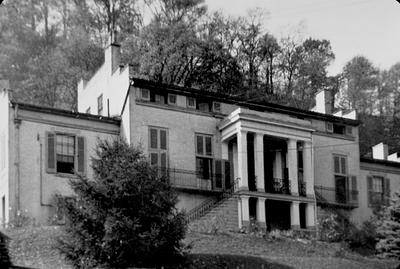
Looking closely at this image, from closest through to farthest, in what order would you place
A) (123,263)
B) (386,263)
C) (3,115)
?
(123,263)
(386,263)
(3,115)

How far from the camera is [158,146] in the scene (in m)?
40.0

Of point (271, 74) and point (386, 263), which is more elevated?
point (271, 74)

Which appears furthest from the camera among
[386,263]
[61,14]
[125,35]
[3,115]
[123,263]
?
[61,14]

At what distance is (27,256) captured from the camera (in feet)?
97.7

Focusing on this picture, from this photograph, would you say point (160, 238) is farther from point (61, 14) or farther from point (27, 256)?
point (61, 14)

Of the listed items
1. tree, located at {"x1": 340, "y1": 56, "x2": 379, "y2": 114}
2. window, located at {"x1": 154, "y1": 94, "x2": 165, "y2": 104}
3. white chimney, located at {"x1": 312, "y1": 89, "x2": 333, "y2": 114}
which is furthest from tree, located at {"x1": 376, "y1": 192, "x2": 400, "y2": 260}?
tree, located at {"x1": 340, "y1": 56, "x2": 379, "y2": 114}

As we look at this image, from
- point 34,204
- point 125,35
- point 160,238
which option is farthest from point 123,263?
point 125,35

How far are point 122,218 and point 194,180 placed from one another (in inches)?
Result: 491

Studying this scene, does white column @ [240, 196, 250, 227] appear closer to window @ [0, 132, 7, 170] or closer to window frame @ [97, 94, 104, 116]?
window frame @ [97, 94, 104, 116]

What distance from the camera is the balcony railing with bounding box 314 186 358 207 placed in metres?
43.9

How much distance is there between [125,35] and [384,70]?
22935mm

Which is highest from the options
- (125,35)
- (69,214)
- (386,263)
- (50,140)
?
(125,35)

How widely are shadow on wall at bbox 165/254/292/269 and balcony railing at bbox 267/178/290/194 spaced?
10262 millimetres

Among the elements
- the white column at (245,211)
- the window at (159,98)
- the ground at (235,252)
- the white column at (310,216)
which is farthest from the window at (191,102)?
the ground at (235,252)
